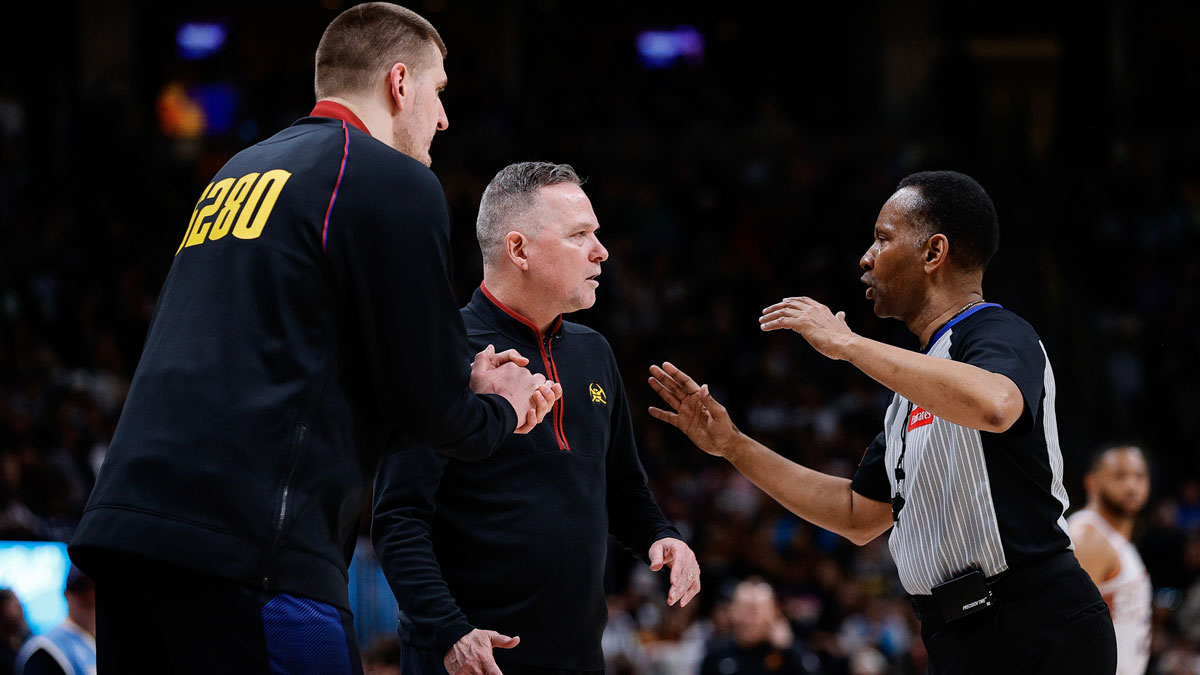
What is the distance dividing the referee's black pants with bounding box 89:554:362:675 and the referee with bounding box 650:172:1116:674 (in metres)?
1.56

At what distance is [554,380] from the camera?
3.96 m

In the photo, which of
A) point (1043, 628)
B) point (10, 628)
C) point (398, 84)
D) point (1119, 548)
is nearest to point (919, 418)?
point (1043, 628)

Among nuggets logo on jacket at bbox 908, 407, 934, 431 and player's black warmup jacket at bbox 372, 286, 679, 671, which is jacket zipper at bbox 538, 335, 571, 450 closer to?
player's black warmup jacket at bbox 372, 286, 679, 671

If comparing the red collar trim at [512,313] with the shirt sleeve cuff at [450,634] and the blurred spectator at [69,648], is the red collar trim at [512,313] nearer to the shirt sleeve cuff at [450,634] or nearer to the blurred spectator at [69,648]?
the shirt sleeve cuff at [450,634]

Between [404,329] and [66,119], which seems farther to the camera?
[66,119]

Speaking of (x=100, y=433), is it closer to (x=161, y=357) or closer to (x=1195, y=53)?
(x=161, y=357)

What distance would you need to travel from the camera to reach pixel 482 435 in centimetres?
291

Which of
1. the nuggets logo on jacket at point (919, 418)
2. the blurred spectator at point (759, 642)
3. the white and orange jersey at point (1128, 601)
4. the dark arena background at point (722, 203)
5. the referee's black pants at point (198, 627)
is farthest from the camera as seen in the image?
the dark arena background at point (722, 203)

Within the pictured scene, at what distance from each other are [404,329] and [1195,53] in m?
19.8

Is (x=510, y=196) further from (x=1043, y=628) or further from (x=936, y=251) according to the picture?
(x=1043, y=628)

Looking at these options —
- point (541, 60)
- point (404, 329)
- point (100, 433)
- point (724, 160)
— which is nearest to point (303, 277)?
point (404, 329)

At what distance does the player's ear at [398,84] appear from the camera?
3102 millimetres

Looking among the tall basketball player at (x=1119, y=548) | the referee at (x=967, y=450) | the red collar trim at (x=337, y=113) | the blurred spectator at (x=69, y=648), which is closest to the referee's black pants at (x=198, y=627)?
the red collar trim at (x=337, y=113)

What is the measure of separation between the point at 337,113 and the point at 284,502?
0.95m
